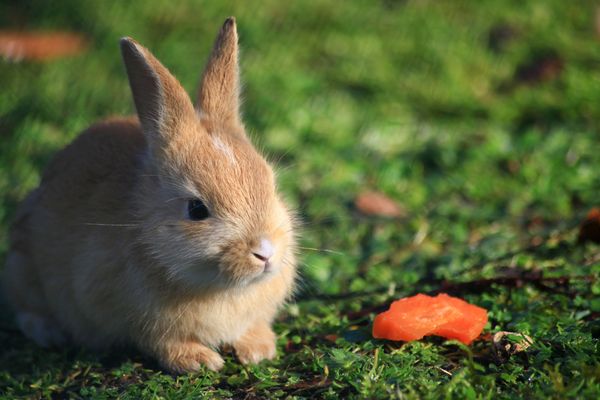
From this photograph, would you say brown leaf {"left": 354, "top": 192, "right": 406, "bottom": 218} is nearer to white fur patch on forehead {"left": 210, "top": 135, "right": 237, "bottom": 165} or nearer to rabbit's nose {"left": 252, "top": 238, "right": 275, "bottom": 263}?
white fur patch on forehead {"left": 210, "top": 135, "right": 237, "bottom": 165}

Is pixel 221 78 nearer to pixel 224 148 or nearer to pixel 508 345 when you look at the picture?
pixel 224 148

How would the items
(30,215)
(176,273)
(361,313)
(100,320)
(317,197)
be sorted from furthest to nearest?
1. (317,197)
2. (30,215)
3. (361,313)
4. (100,320)
5. (176,273)

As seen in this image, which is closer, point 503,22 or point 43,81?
point 43,81

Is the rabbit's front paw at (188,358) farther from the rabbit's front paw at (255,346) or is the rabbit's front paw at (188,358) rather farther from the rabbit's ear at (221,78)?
the rabbit's ear at (221,78)

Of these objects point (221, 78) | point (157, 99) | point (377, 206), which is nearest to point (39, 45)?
point (377, 206)

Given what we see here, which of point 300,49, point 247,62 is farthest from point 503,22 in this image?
point 247,62

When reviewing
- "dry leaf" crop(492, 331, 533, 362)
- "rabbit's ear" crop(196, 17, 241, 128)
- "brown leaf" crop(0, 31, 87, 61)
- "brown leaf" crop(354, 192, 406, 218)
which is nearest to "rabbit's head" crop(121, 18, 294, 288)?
"rabbit's ear" crop(196, 17, 241, 128)

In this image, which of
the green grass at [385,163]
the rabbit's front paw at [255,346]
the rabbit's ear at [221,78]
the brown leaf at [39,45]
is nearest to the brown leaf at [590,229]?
the green grass at [385,163]

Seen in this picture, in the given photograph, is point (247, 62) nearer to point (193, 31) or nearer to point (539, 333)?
point (193, 31)
